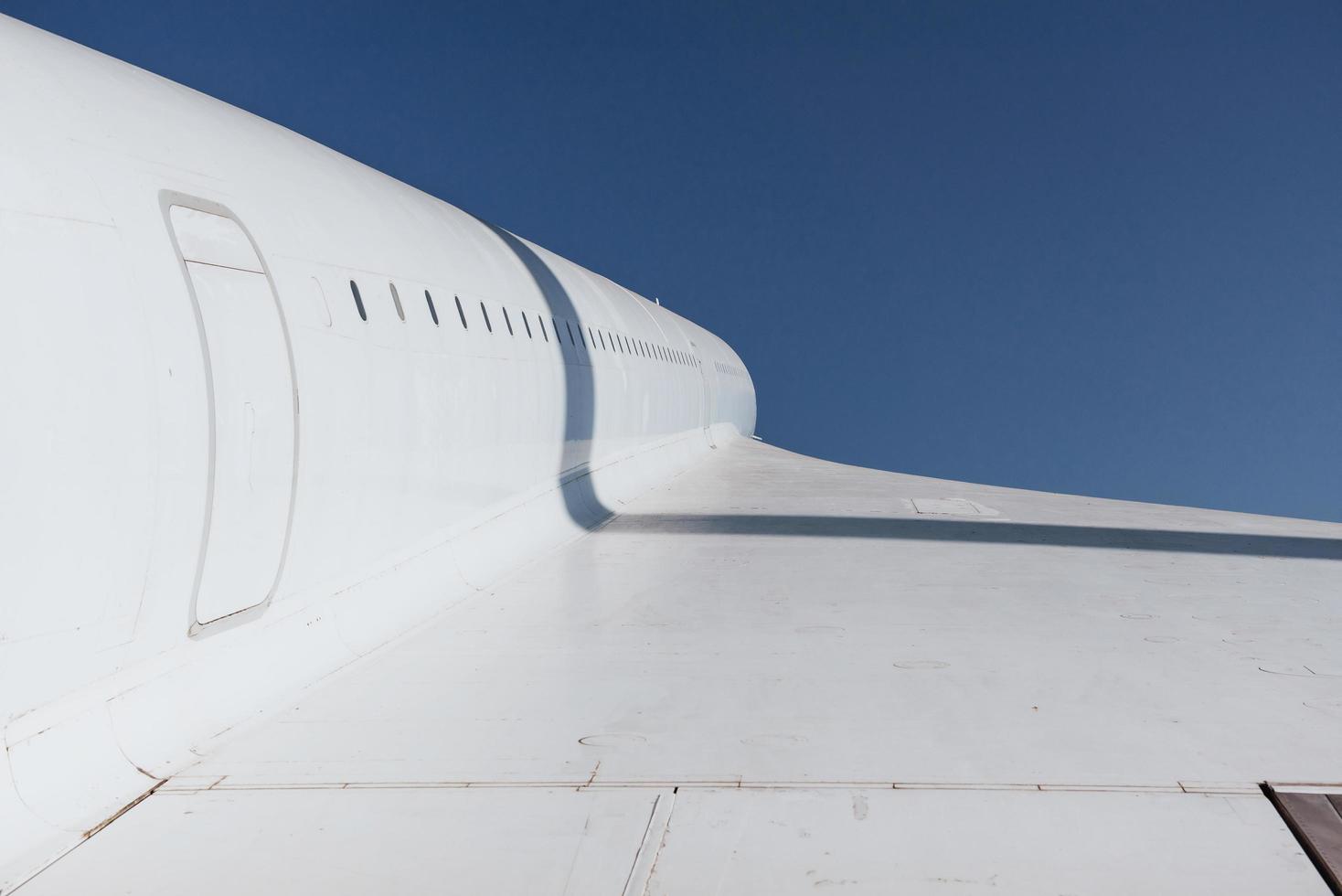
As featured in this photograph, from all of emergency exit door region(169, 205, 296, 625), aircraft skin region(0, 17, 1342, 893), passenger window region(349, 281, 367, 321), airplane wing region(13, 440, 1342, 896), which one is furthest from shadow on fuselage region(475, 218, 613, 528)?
emergency exit door region(169, 205, 296, 625)

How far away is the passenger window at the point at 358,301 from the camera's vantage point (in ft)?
15.3

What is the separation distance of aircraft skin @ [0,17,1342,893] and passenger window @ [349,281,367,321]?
1cm

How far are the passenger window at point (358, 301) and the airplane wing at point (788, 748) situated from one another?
1367 mm

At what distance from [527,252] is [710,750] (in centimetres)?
665

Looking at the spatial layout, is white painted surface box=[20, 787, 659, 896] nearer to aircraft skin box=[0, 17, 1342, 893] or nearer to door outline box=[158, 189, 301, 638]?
aircraft skin box=[0, 17, 1342, 893]

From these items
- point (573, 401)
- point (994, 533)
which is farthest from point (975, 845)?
point (573, 401)

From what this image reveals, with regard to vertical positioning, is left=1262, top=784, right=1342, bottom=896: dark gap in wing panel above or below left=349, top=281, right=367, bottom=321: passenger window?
below

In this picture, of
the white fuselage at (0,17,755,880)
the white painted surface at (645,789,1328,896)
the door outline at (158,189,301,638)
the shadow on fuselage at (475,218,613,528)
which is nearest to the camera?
the white painted surface at (645,789,1328,896)

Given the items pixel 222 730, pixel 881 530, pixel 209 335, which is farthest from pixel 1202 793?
pixel 881 530

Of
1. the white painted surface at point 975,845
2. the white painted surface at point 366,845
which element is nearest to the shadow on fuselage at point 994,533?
the white painted surface at point 975,845

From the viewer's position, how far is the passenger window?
4675 millimetres

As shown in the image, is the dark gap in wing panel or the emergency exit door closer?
the dark gap in wing panel

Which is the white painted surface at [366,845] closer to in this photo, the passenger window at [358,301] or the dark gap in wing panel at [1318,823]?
the dark gap in wing panel at [1318,823]

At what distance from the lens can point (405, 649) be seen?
4.46m
